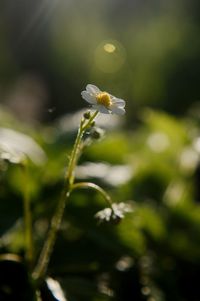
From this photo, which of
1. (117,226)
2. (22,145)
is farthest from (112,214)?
(22,145)

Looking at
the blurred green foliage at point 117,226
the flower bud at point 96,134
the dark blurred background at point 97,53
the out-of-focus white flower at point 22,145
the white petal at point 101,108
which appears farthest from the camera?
the dark blurred background at point 97,53

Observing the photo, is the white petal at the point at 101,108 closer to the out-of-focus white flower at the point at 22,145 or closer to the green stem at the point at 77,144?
the green stem at the point at 77,144

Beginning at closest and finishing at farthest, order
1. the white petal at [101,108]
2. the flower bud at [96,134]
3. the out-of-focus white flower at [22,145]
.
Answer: the white petal at [101,108], the flower bud at [96,134], the out-of-focus white flower at [22,145]

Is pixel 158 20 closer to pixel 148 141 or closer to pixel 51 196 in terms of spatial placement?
pixel 148 141

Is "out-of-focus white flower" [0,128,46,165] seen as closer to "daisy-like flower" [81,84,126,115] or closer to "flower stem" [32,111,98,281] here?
"flower stem" [32,111,98,281]

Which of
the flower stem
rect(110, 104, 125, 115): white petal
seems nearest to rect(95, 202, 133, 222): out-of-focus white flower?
the flower stem

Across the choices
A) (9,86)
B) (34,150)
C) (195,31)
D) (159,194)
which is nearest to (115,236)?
(34,150)

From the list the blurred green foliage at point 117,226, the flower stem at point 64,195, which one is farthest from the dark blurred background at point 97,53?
the flower stem at point 64,195
